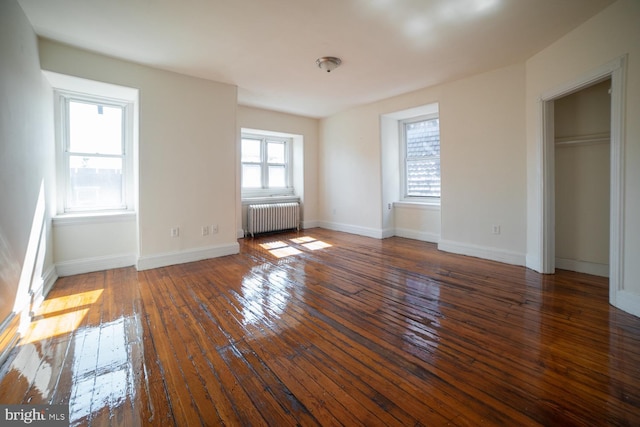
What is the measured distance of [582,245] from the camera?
3422 millimetres

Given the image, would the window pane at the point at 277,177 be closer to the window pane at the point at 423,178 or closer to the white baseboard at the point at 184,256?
the white baseboard at the point at 184,256

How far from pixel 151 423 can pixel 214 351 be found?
595 millimetres

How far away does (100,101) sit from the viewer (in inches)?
154

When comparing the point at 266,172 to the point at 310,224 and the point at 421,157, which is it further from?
the point at 421,157

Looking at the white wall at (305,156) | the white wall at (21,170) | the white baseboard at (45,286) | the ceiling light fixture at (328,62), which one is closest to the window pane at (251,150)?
the white wall at (305,156)

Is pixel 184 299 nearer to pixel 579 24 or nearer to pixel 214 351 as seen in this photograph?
pixel 214 351

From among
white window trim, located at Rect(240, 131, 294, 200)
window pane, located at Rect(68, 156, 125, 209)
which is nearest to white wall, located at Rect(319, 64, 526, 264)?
white window trim, located at Rect(240, 131, 294, 200)

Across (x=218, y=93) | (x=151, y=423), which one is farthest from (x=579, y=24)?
(x=151, y=423)

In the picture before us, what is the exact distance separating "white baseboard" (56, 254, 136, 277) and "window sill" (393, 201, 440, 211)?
4.76m

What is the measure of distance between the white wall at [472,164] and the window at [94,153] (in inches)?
167

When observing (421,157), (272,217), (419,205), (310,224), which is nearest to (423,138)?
(421,157)

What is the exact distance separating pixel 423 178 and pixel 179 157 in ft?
14.6

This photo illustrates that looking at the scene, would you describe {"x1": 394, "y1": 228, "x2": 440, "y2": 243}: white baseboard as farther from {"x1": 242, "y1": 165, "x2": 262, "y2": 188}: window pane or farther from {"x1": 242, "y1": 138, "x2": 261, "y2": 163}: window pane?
{"x1": 242, "y1": 138, "x2": 261, "y2": 163}: window pane

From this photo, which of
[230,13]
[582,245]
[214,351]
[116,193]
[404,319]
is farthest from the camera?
[116,193]
